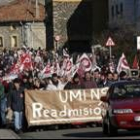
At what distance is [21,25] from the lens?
118 metres

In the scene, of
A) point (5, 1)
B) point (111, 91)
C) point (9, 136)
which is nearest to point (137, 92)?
point (111, 91)

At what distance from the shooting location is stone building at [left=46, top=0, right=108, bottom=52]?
9650 cm

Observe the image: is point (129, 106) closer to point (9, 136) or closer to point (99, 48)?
point (9, 136)

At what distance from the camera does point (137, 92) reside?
21266mm

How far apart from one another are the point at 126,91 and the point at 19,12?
98.4 metres

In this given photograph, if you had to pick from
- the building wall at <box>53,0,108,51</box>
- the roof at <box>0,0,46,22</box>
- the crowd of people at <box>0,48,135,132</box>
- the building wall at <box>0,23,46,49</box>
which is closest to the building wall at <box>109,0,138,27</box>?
the building wall at <box>53,0,108,51</box>

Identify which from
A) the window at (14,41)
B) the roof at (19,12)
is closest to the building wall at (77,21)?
the roof at (19,12)

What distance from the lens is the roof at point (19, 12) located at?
117125 mm

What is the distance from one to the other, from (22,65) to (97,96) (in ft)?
41.7

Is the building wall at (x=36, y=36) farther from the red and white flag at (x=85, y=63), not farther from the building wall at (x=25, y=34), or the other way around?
the red and white flag at (x=85, y=63)

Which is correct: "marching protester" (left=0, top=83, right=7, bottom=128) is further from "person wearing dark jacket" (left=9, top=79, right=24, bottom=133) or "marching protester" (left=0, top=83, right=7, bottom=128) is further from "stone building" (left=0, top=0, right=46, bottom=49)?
"stone building" (left=0, top=0, right=46, bottom=49)

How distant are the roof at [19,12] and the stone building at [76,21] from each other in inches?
555

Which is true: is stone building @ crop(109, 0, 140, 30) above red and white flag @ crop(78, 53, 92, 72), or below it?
above

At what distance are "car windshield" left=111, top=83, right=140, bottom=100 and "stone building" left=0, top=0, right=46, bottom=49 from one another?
90.6m
